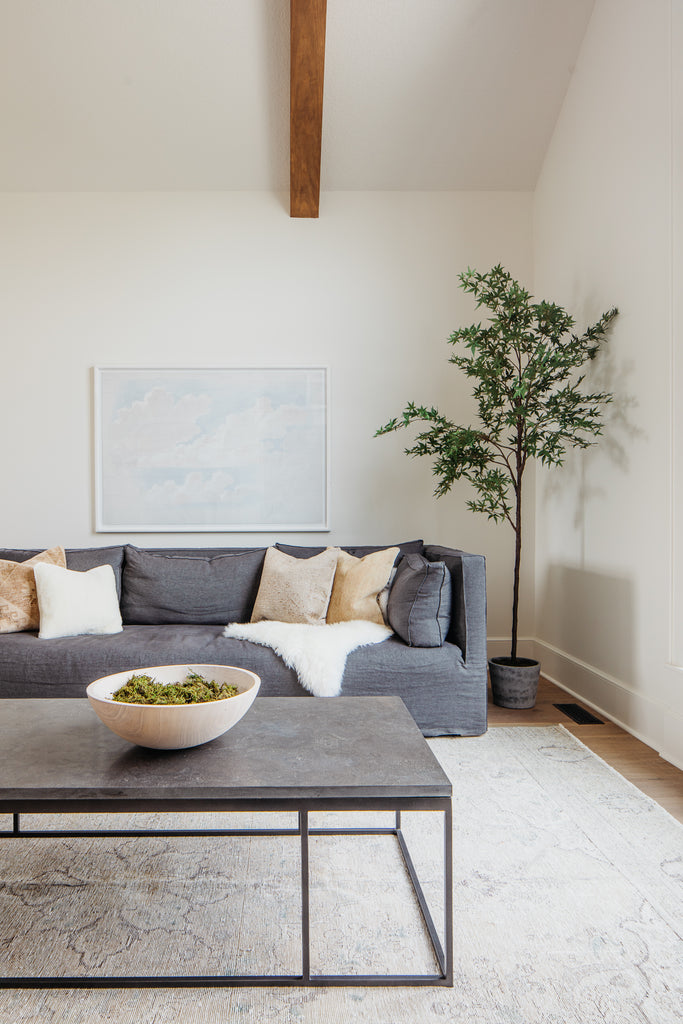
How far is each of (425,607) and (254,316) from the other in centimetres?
215

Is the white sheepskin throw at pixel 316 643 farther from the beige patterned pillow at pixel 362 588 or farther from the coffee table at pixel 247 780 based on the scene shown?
the coffee table at pixel 247 780

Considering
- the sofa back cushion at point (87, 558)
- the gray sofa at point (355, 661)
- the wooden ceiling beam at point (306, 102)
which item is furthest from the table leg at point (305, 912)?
the wooden ceiling beam at point (306, 102)

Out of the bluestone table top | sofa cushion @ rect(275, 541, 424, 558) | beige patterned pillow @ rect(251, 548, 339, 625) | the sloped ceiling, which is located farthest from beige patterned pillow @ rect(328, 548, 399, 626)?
the sloped ceiling

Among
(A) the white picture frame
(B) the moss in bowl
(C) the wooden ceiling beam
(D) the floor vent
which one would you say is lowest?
(D) the floor vent

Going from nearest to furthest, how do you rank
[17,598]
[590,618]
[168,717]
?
[168,717]
[17,598]
[590,618]

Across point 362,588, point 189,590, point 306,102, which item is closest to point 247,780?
point 362,588

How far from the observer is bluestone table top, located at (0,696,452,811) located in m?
1.35

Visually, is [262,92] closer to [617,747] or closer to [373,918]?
[617,747]

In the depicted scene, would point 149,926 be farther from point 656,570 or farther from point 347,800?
point 656,570

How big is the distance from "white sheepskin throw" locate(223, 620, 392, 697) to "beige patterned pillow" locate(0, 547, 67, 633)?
0.92 metres

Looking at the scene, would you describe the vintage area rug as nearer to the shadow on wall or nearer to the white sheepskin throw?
the white sheepskin throw

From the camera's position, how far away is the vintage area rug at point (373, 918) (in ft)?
4.42

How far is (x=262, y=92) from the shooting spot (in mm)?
3635

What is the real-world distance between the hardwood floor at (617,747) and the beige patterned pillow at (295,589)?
3.17 feet
